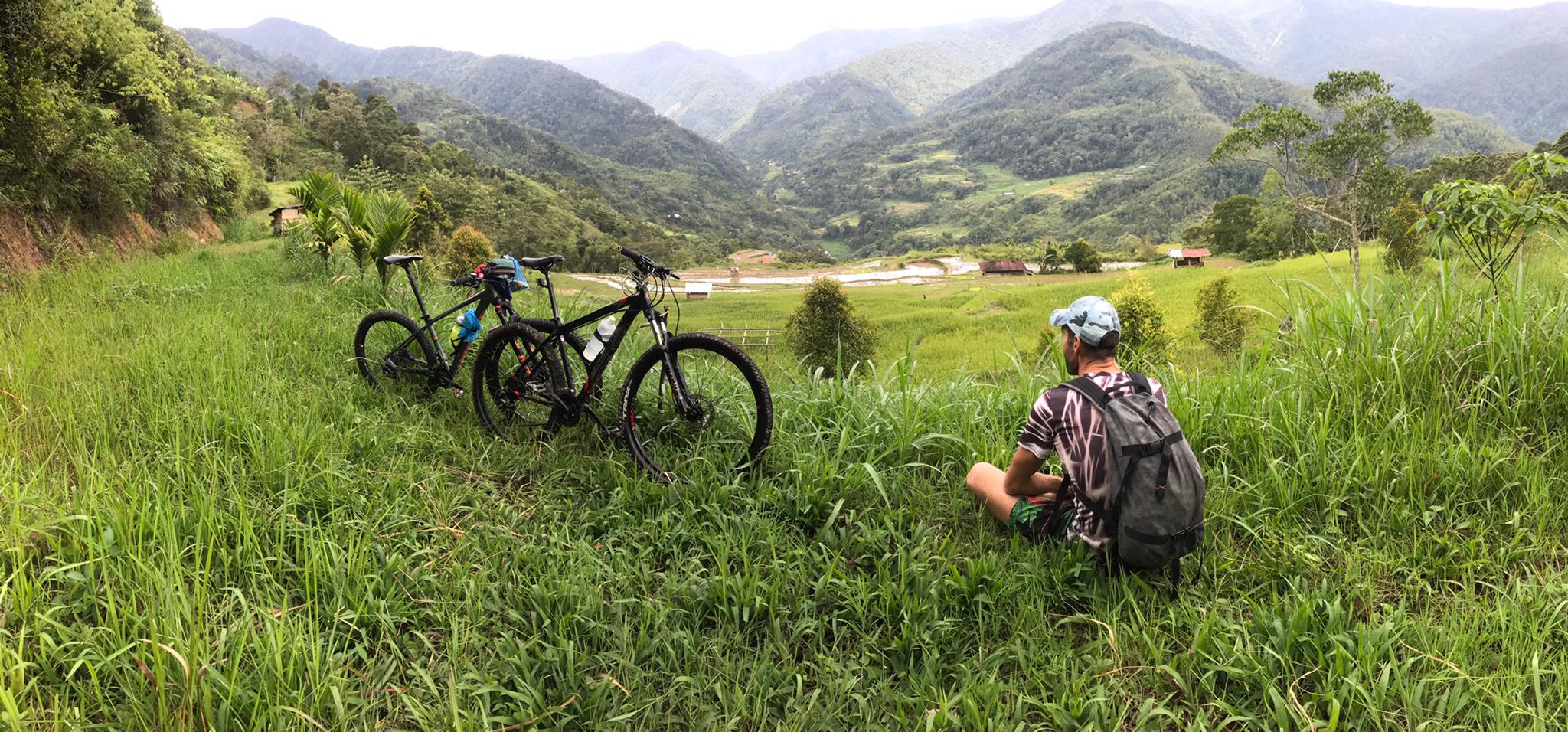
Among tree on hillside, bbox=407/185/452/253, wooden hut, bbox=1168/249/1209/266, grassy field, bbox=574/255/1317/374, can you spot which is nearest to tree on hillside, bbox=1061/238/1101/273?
grassy field, bbox=574/255/1317/374

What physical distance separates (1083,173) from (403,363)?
180 meters

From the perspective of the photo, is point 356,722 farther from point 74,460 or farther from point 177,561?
point 74,460

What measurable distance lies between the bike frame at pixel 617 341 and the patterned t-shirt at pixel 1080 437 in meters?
1.47

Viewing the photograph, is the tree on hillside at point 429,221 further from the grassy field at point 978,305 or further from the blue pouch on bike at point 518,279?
the blue pouch on bike at point 518,279

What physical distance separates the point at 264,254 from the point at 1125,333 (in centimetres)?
2051

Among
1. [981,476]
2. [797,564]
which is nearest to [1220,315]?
[981,476]

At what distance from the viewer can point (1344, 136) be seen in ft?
78.5

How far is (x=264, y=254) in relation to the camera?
9.99m

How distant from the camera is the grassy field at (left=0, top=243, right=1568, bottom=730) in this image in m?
1.72

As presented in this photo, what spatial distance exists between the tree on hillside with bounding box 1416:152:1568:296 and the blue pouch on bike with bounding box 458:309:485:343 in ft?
15.5

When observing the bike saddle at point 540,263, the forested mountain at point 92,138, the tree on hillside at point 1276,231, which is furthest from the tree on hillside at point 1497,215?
the tree on hillside at point 1276,231

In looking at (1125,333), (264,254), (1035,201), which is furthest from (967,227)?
(264,254)

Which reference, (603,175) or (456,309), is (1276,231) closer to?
(456,309)

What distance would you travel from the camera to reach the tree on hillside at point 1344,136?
2341 cm
